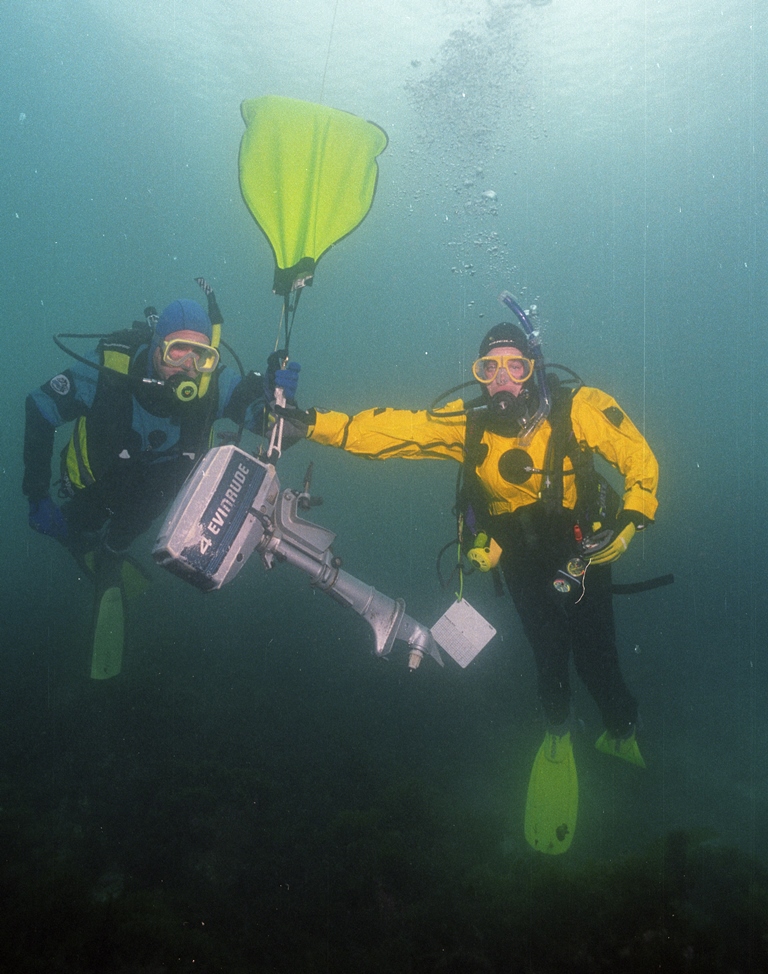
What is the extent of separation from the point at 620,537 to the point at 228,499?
Result: 259 cm

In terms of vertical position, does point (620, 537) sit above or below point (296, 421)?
below

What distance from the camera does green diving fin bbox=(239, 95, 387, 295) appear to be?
366 cm

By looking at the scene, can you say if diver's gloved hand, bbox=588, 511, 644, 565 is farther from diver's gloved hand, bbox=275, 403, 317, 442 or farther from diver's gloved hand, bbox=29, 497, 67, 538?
diver's gloved hand, bbox=29, 497, 67, 538

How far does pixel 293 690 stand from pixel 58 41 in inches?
1220

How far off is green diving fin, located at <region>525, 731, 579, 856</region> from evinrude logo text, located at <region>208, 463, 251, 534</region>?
11.8 feet

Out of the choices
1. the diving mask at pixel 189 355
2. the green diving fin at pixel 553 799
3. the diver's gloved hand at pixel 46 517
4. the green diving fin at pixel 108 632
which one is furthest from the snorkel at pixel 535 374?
the green diving fin at pixel 108 632

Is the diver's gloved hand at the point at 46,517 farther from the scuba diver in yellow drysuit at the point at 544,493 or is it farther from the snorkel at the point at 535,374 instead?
the snorkel at the point at 535,374

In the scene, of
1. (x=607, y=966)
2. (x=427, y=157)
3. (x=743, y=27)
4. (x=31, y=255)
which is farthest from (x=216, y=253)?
(x=607, y=966)

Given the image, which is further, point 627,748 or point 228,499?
point 627,748

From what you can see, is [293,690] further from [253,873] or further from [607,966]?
[607,966]

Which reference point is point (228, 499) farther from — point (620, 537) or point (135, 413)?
point (620, 537)

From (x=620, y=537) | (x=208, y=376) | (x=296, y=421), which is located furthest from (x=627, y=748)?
(x=208, y=376)

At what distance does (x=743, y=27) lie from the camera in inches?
632

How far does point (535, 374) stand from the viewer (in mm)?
3939
